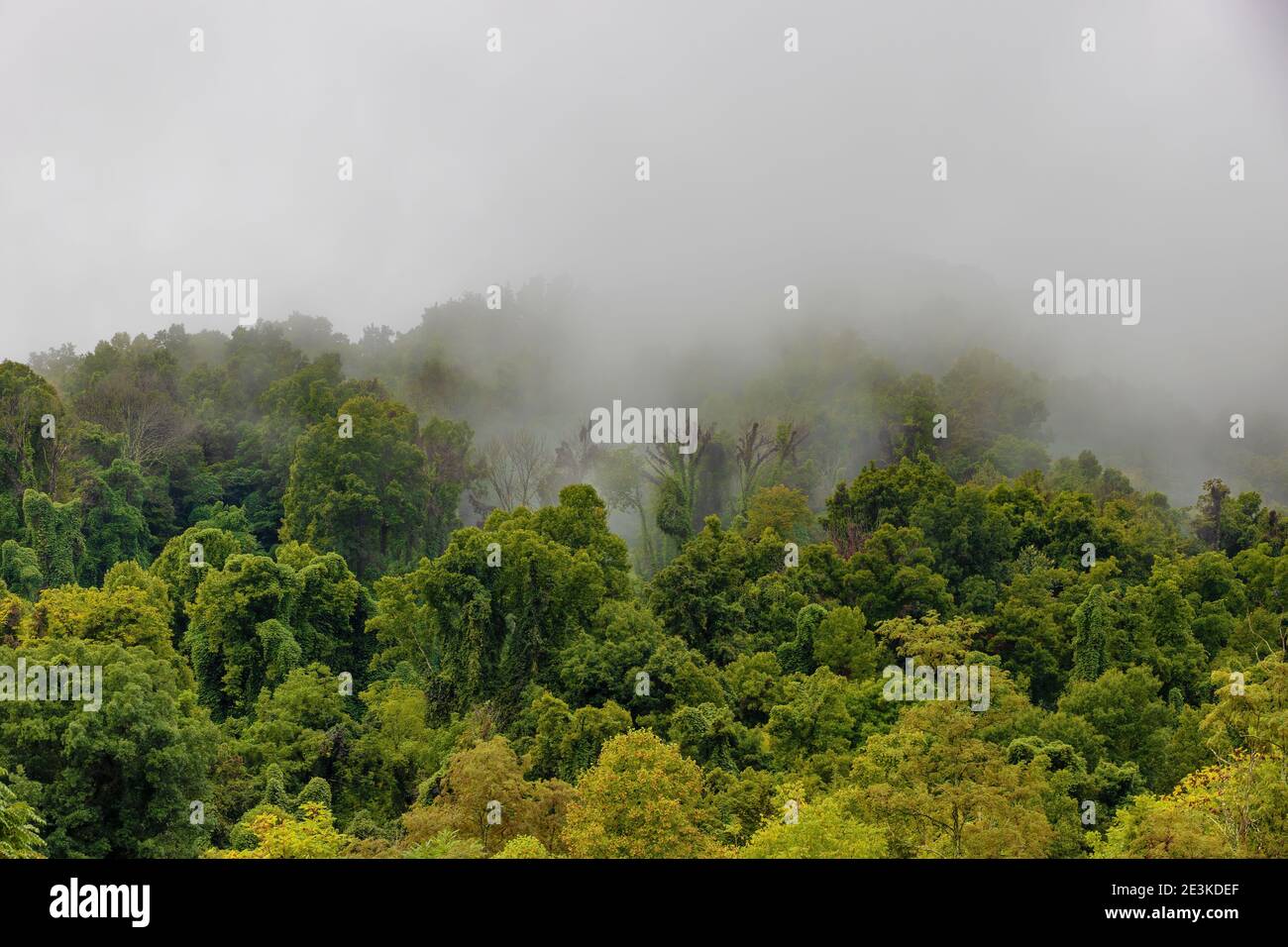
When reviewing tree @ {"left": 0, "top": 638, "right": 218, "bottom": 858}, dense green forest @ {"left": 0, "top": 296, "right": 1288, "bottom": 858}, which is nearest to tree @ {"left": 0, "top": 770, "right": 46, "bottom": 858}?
dense green forest @ {"left": 0, "top": 296, "right": 1288, "bottom": 858}

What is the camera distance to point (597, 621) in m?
55.2

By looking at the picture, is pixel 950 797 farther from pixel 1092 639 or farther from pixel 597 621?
pixel 1092 639

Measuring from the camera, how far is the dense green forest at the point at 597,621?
118 ft

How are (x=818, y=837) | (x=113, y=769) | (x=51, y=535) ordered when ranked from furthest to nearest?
1. (x=51, y=535)
2. (x=113, y=769)
3. (x=818, y=837)

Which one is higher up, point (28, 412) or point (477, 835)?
point (28, 412)

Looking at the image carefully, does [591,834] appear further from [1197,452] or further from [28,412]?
[1197,452]

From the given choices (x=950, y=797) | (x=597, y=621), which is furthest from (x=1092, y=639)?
(x=950, y=797)

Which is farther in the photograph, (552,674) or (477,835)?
(552,674)

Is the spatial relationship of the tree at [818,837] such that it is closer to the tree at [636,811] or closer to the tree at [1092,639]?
the tree at [636,811]

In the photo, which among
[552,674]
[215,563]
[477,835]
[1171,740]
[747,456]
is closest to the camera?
[477,835]

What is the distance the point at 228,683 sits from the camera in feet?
185

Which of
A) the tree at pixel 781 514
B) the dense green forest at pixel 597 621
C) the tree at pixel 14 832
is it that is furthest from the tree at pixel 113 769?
the tree at pixel 781 514
